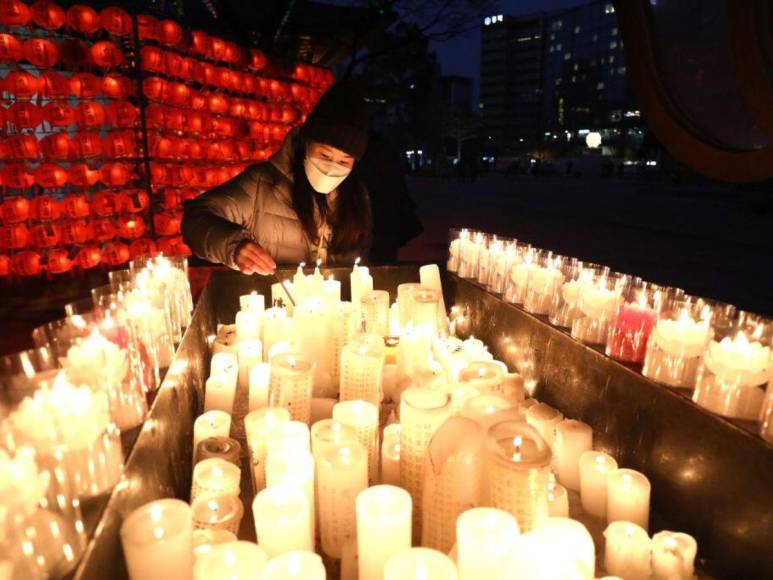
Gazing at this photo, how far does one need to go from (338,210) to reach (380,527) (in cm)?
257

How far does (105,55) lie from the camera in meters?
6.11

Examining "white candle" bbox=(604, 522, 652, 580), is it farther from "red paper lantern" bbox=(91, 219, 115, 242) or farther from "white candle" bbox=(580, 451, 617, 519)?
"red paper lantern" bbox=(91, 219, 115, 242)

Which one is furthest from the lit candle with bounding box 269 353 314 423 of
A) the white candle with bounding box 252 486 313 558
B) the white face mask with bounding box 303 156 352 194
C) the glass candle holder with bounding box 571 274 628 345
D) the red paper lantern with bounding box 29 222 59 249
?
the red paper lantern with bounding box 29 222 59 249

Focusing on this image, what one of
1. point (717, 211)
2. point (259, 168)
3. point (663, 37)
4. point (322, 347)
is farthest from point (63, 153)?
point (717, 211)

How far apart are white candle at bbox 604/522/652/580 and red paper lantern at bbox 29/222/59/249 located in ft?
21.4

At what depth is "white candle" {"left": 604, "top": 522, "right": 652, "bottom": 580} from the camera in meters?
1.25

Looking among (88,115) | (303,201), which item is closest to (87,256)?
(88,115)

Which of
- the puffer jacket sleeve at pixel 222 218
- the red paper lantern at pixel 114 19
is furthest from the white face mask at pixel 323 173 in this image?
the red paper lantern at pixel 114 19

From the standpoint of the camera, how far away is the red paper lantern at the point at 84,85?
19.2ft

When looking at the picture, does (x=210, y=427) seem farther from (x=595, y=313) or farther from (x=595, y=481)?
(x=595, y=313)

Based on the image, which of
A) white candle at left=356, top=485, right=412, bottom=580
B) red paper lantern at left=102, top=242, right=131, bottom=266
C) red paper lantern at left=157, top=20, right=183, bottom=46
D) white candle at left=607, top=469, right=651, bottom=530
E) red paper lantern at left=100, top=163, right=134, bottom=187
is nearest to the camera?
white candle at left=356, top=485, right=412, bottom=580

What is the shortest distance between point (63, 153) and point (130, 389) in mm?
5748

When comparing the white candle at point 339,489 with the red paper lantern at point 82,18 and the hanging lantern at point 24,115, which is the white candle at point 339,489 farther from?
the red paper lantern at point 82,18

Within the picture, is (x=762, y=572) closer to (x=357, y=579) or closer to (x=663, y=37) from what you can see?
(x=357, y=579)
